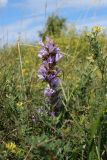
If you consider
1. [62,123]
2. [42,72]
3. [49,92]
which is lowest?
[62,123]

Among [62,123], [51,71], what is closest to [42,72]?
[51,71]

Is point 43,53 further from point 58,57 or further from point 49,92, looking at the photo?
point 49,92

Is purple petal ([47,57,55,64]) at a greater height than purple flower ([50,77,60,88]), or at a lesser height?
greater

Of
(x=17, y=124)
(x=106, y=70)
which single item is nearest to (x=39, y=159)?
(x=17, y=124)

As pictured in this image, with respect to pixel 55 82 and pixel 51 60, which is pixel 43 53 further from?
pixel 55 82

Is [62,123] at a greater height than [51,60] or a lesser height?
lesser

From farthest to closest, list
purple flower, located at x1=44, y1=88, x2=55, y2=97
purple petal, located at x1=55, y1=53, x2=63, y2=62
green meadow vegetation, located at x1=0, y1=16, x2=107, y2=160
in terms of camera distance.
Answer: purple flower, located at x1=44, y1=88, x2=55, y2=97, purple petal, located at x1=55, y1=53, x2=63, y2=62, green meadow vegetation, located at x1=0, y1=16, x2=107, y2=160

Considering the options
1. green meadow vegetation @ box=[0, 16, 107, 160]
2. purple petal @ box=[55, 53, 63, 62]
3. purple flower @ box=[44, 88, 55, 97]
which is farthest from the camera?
purple flower @ box=[44, 88, 55, 97]

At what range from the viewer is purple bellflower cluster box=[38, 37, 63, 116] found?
82.9 inches

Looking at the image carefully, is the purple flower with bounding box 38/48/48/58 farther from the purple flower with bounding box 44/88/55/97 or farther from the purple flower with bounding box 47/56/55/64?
the purple flower with bounding box 44/88/55/97

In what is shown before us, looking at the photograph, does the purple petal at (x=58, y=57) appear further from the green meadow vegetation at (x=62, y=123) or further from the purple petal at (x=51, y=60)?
the green meadow vegetation at (x=62, y=123)

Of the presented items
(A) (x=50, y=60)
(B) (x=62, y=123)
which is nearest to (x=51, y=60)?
(A) (x=50, y=60)

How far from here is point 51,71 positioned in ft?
6.99

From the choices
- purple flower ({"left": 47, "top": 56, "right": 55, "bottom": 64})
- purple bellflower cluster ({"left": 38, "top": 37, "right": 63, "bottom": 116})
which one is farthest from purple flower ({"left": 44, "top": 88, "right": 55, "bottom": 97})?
purple flower ({"left": 47, "top": 56, "right": 55, "bottom": 64})
